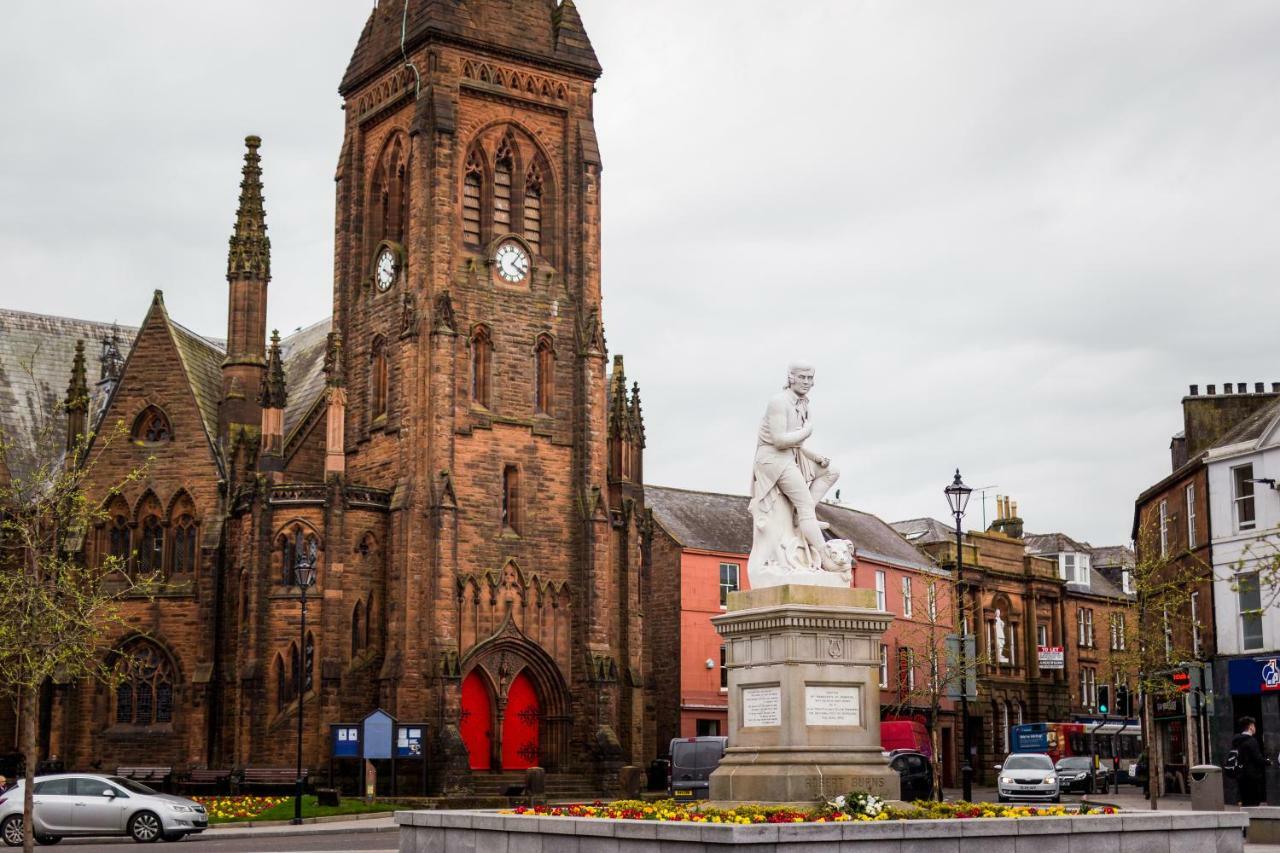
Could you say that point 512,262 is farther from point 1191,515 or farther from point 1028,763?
point 1028,763

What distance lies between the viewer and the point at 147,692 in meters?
54.1

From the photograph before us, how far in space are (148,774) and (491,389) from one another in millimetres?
15797

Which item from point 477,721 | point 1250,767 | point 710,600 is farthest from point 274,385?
point 1250,767

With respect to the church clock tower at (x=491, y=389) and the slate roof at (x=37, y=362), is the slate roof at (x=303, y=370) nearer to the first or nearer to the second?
the church clock tower at (x=491, y=389)

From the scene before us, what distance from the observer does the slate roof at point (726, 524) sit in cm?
6469

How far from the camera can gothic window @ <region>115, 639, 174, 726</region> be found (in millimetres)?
53844

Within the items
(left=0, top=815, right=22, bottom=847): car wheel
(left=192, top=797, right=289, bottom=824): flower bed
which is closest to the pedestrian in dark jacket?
(left=0, top=815, right=22, bottom=847): car wheel

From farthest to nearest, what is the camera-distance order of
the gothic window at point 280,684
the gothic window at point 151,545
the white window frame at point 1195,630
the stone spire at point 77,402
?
the gothic window at point 151,545 < the stone spire at point 77,402 < the gothic window at point 280,684 < the white window frame at point 1195,630

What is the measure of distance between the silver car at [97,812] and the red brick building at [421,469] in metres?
16.6

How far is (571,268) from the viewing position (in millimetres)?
55375

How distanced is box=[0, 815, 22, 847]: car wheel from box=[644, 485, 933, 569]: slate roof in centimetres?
3456

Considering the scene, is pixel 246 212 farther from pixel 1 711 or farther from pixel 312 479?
pixel 1 711

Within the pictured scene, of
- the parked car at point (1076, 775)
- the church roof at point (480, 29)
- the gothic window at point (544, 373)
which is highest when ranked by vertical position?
the church roof at point (480, 29)

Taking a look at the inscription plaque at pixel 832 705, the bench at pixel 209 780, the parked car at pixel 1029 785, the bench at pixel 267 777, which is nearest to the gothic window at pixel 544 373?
the bench at pixel 267 777
